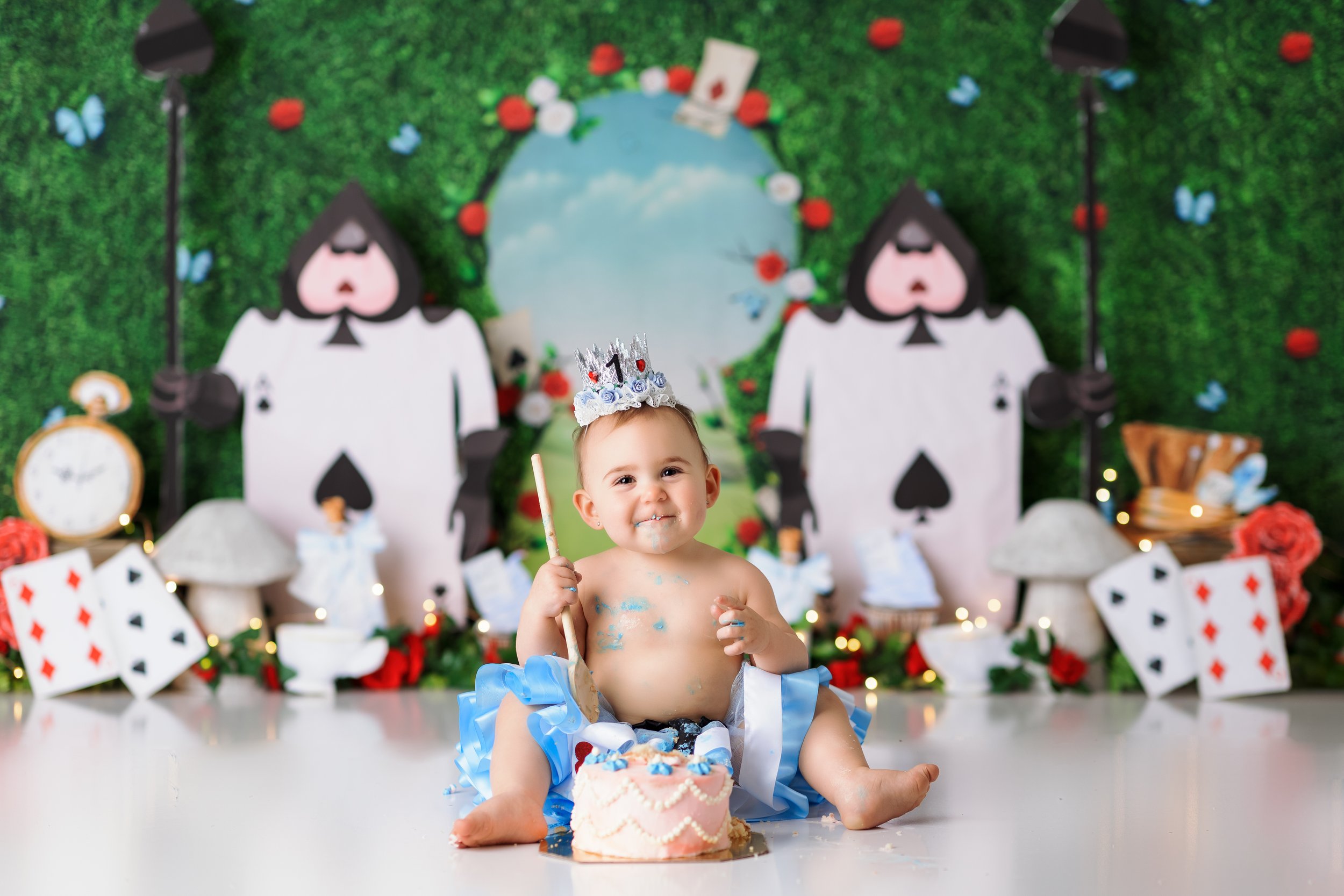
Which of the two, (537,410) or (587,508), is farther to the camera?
(537,410)

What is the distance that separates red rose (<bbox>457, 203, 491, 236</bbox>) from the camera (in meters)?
4.12

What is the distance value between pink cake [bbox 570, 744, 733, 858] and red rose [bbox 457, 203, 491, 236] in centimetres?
256

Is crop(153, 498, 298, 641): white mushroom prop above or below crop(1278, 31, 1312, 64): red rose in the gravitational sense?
below

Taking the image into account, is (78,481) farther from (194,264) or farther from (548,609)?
(548,609)

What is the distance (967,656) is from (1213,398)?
1.25 metres

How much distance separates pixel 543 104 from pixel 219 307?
49.7 inches

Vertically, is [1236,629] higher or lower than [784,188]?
lower

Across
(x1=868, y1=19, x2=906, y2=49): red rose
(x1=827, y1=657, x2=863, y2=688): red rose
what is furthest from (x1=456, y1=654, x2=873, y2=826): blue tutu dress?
(x1=868, y1=19, x2=906, y2=49): red rose

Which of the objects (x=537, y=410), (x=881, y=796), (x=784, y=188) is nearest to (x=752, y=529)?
(x=537, y=410)

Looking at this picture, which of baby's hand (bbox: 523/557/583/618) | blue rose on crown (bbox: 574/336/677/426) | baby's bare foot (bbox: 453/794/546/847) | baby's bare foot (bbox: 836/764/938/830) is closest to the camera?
baby's bare foot (bbox: 453/794/546/847)

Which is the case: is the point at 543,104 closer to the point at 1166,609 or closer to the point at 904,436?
the point at 904,436

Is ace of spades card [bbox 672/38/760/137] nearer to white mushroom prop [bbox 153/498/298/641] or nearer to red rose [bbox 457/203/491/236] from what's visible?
red rose [bbox 457/203/491/236]

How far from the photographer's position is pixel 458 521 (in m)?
3.94

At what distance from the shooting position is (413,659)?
379 centimetres
